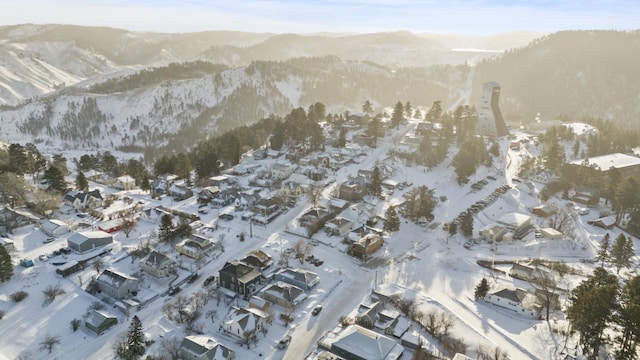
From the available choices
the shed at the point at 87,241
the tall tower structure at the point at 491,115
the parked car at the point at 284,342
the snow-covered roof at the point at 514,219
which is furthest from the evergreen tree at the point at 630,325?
the tall tower structure at the point at 491,115

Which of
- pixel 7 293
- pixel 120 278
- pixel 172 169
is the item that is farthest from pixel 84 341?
pixel 172 169

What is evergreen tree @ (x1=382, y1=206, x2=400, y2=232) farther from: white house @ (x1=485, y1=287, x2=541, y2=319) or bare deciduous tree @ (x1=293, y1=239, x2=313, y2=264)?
white house @ (x1=485, y1=287, x2=541, y2=319)

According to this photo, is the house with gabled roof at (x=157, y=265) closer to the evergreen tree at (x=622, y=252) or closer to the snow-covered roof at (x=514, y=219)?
the snow-covered roof at (x=514, y=219)

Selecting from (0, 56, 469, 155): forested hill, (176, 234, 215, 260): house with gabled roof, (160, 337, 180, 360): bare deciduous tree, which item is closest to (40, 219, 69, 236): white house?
(176, 234, 215, 260): house with gabled roof

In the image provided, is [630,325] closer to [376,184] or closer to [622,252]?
[622,252]

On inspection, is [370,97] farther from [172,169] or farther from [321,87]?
[172,169]
